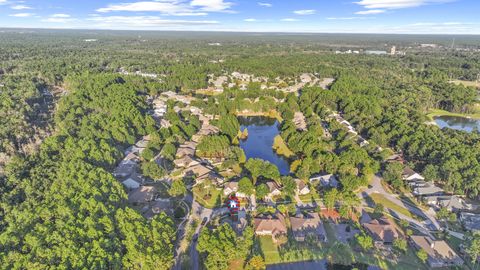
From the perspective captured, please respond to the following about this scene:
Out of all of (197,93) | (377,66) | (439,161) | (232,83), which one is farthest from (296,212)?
(377,66)

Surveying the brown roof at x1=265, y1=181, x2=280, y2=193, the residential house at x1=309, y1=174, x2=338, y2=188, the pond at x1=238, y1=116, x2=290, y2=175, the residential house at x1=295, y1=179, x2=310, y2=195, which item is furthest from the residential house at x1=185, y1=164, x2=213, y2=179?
the residential house at x1=309, y1=174, x2=338, y2=188

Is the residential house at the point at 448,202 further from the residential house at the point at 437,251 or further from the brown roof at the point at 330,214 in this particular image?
the brown roof at the point at 330,214

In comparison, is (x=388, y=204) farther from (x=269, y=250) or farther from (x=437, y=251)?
(x=269, y=250)

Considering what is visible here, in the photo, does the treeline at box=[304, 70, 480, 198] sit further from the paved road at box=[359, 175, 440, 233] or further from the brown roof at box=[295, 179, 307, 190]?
the brown roof at box=[295, 179, 307, 190]

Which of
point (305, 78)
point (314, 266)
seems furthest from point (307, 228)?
point (305, 78)

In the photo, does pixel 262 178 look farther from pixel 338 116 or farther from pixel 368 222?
pixel 338 116

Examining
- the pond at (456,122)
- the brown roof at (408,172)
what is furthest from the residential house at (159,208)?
the pond at (456,122)
